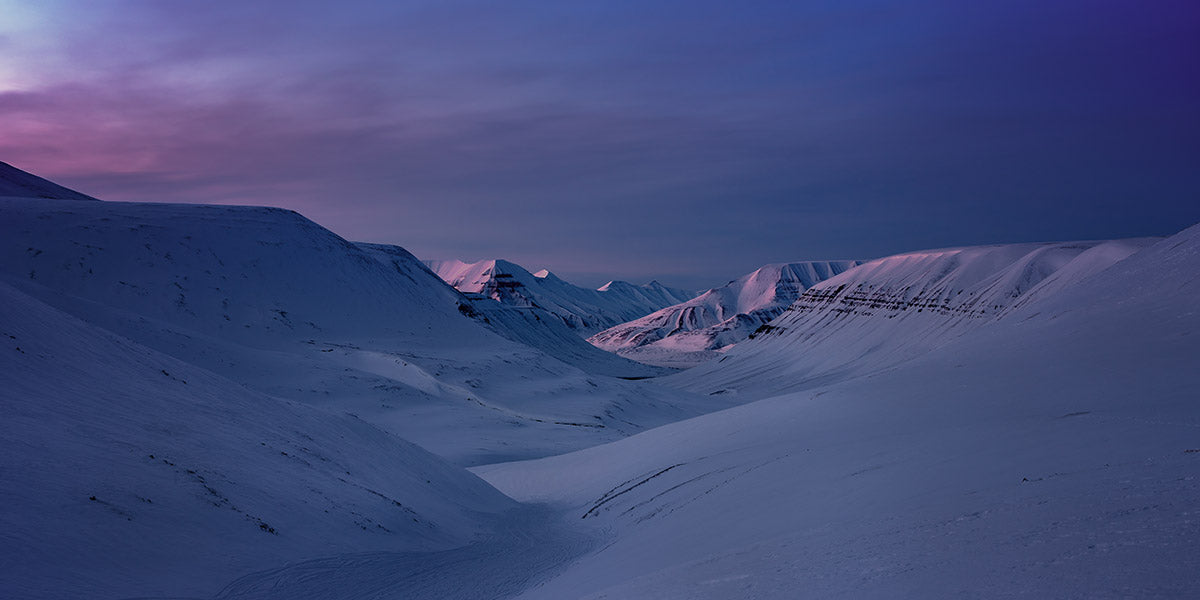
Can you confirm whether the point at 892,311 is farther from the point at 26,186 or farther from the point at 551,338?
the point at 26,186

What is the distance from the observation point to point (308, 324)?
179 ft

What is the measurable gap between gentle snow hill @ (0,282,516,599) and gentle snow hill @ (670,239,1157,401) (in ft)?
219

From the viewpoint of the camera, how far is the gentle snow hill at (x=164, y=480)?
25.6 ft

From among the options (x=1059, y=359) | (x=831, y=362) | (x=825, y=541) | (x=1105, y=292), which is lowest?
(x=831, y=362)

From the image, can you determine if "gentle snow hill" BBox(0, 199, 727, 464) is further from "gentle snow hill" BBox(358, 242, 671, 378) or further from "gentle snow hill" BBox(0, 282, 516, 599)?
"gentle snow hill" BBox(358, 242, 671, 378)

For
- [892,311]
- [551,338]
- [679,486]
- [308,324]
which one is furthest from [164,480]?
[551,338]

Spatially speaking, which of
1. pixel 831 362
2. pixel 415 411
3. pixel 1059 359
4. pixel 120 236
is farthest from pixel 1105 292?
pixel 831 362

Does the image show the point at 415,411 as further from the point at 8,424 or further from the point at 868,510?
the point at 868,510

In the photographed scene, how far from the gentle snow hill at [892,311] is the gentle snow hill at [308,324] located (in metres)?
25.3

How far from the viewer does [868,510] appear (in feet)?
23.9

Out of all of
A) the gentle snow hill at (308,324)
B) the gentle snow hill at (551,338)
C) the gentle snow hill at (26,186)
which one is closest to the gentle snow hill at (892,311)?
the gentle snow hill at (551,338)

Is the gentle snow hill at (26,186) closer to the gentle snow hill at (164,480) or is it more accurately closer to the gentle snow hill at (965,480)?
the gentle snow hill at (164,480)

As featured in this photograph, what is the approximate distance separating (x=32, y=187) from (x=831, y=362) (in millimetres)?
97879

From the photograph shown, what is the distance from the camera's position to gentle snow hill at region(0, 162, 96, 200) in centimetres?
7036
